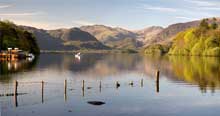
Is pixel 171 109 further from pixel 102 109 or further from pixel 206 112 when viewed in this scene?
pixel 102 109

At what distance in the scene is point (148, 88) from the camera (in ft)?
281

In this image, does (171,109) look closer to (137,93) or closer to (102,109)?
(102,109)

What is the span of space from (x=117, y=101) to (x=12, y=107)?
56.4 ft

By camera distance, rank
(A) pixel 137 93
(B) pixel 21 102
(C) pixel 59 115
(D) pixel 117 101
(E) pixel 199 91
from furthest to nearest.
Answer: (E) pixel 199 91, (A) pixel 137 93, (D) pixel 117 101, (B) pixel 21 102, (C) pixel 59 115

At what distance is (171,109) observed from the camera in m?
59.4

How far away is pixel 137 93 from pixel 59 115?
2644 centimetres

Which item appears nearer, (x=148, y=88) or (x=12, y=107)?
(x=12, y=107)

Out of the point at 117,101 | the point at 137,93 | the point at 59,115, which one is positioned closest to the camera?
the point at 59,115

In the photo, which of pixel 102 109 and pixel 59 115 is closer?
pixel 59 115

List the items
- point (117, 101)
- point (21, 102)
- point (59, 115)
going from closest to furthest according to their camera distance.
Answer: point (59, 115), point (21, 102), point (117, 101)

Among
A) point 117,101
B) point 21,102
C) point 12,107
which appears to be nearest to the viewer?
point 12,107

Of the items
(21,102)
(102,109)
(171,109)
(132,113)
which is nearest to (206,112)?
(171,109)

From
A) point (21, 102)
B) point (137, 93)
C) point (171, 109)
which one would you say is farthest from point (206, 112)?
point (21, 102)

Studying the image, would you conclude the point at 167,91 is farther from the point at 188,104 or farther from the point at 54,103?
the point at 54,103
